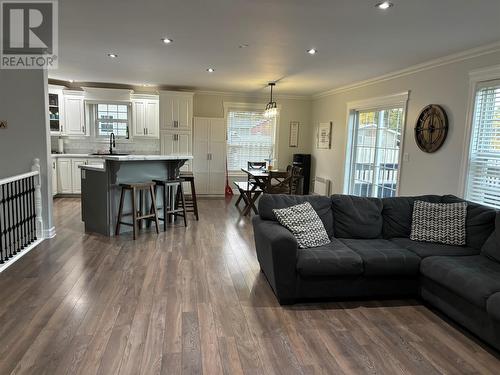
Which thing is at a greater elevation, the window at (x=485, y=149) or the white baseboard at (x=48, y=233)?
the window at (x=485, y=149)

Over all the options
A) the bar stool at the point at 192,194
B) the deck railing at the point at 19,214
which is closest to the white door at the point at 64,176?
the bar stool at the point at 192,194

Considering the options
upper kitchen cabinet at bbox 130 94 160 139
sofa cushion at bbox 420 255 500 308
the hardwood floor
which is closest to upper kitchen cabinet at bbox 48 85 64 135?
upper kitchen cabinet at bbox 130 94 160 139

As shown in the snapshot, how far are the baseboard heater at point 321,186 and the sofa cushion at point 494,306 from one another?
5331mm

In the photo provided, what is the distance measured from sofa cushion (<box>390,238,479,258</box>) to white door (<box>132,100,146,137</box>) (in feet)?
19.8

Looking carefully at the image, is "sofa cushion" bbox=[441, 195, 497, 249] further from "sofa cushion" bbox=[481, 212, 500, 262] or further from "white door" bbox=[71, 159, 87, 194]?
"white door" bbox=[71, 159, 87, 194]

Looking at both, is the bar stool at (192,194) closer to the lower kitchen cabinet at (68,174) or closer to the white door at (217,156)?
the white door at (217,156)

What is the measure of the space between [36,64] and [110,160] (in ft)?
4.76

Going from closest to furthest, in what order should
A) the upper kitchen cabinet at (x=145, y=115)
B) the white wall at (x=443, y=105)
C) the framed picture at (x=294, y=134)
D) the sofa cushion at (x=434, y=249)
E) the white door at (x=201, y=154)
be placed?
the sofa cushion at (x=434, y=249) < the white wall at (x=443, y=105) < the upper kitchen cabinet at (x=145, y=115) < the white door at (x=201, y=154) < the framed picture at (x=294, y=134)

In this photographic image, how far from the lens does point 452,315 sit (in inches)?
106

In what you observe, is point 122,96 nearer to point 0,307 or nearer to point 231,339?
point 0,307

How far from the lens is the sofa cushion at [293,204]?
11.4 feet

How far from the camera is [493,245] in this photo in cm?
300

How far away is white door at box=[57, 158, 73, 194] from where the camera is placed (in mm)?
7215

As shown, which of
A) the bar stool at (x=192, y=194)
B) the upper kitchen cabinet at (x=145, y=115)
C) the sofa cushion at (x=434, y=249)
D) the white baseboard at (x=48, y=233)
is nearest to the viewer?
the sofa cushion at (x=434, y=249)
